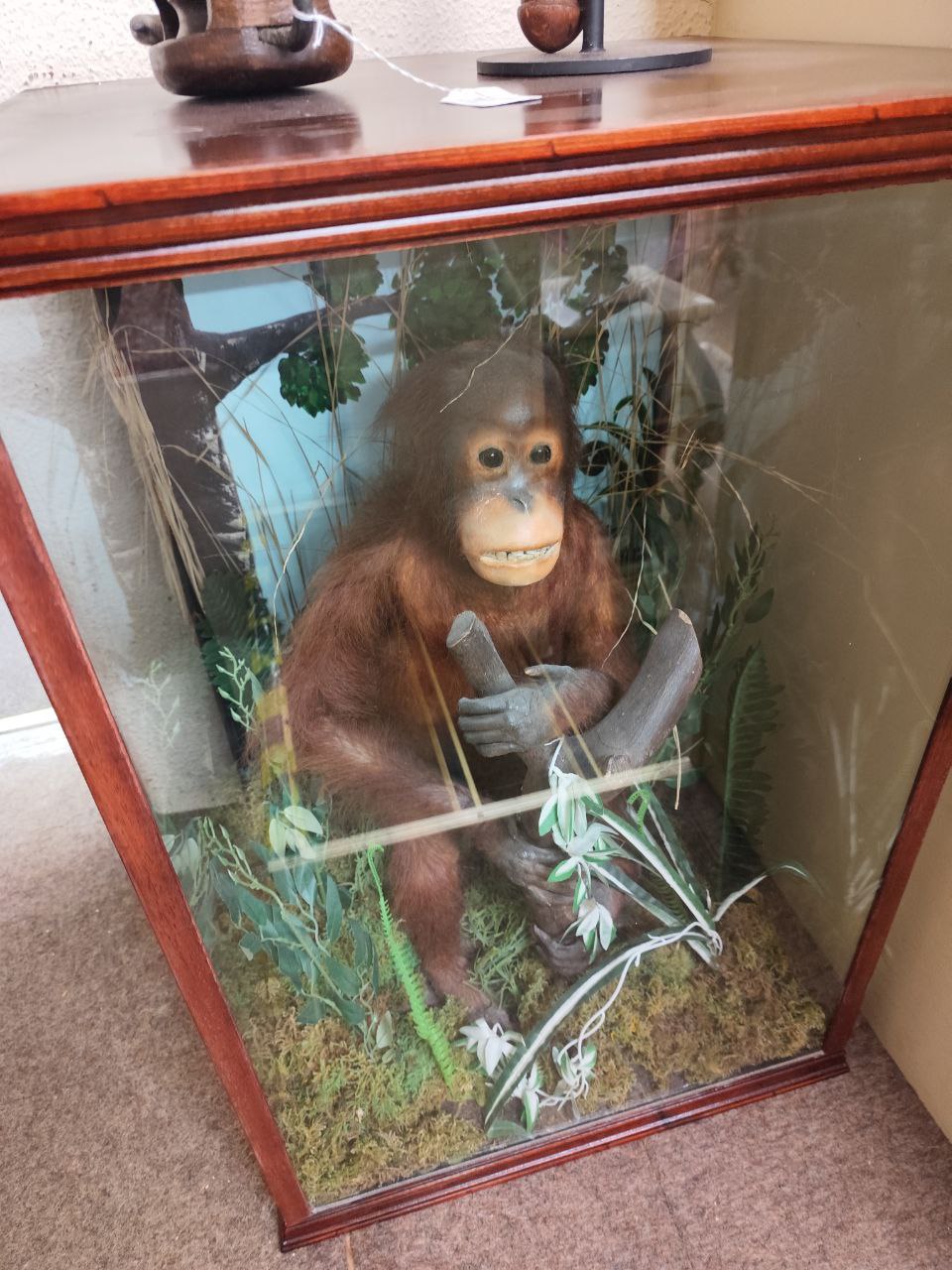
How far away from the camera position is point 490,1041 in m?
0.88

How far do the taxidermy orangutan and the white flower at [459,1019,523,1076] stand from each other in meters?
0.13

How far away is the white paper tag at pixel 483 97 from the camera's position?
1.78 feet

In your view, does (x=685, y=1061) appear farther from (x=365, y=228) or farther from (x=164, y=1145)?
(x=365, y=228)

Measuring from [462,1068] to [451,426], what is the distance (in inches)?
24.9

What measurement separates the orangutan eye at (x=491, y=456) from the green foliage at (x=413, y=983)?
0.34 metres

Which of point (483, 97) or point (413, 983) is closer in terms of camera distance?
point (483, 97)

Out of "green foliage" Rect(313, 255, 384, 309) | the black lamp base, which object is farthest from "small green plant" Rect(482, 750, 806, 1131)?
the black lamp base

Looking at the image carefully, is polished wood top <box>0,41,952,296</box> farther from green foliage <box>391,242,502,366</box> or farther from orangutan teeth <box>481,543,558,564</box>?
orangutan teeth <box>481,543,558,564</box>

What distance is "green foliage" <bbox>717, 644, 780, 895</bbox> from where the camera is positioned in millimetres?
870

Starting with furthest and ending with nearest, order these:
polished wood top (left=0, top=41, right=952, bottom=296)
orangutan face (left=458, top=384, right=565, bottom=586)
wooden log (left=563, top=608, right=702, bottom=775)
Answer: wooden log (left=563, top=608, right=702, bottom=775) → orangutan face (left=458, top=384, right=565, bottom=586) → polished wood top (left=0, top=41, right=952, bottom=296)

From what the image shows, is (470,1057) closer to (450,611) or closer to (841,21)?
(450,611)

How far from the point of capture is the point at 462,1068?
90 cm

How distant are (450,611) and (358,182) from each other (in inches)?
13.3

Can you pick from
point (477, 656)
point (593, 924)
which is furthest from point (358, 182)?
point (593, 924)
